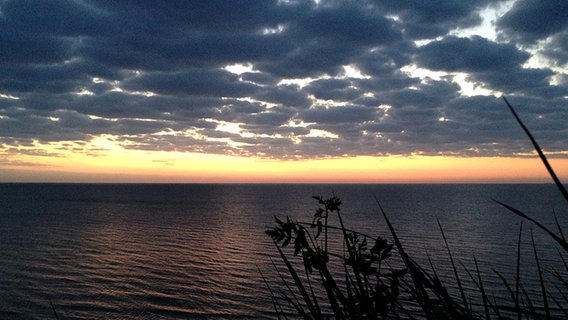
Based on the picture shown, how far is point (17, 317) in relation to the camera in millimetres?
28500

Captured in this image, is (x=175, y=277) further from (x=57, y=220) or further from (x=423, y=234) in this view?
(x=57, y=220)

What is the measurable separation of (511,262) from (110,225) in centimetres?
7181

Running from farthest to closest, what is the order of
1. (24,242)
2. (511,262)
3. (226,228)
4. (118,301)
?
1. (226,228)
2. (24,242)
3. (511,262)
4. (118,301)

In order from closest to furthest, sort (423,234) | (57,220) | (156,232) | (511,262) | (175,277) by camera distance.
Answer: (175,277), (511,262), (423,234), (156,232), (57,220)

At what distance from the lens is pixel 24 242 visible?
58188 mm

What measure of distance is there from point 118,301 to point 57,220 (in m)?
68.7

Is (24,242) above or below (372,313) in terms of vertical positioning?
below

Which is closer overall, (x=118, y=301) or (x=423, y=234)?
(x=118, y=301)

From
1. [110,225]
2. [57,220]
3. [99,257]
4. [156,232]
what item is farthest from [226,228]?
[57,220]

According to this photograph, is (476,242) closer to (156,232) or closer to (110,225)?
(156,232)

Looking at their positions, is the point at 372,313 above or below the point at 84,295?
above

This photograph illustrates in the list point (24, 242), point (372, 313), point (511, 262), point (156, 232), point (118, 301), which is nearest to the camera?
point (372, 313)

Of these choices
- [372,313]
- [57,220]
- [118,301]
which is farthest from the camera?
[57,220]

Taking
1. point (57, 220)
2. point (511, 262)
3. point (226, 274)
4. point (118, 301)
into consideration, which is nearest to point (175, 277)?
point (226, 274)
